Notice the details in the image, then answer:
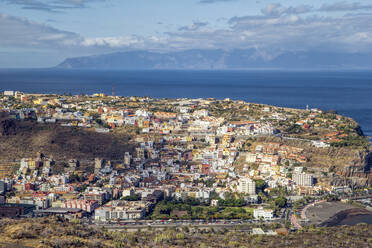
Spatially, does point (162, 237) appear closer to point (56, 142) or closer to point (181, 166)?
point (181, 166)

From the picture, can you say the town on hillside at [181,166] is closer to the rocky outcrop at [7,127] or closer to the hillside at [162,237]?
the rocky outcrop at [7,127]

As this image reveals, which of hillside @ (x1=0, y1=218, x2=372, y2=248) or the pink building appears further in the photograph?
the pink building

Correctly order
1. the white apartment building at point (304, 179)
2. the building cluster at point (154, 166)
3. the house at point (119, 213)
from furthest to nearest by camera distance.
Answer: the white apartment building at point (304, 179), the building cluster at point (154, 166), the house at point (119, 213)

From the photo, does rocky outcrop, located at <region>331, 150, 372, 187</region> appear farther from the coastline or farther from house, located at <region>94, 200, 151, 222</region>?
house, located at <region>94, 200, 151, 222</region>

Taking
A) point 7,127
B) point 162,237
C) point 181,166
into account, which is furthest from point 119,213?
point 7,127

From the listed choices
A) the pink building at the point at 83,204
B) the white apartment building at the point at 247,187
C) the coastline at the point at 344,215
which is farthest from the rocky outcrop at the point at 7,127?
the coastline at the point at 344,215

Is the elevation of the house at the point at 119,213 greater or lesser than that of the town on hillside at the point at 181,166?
lesser

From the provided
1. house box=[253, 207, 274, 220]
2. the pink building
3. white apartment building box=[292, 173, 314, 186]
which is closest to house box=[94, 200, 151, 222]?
the pink building

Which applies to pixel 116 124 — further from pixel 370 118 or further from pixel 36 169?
pixel 370 118
